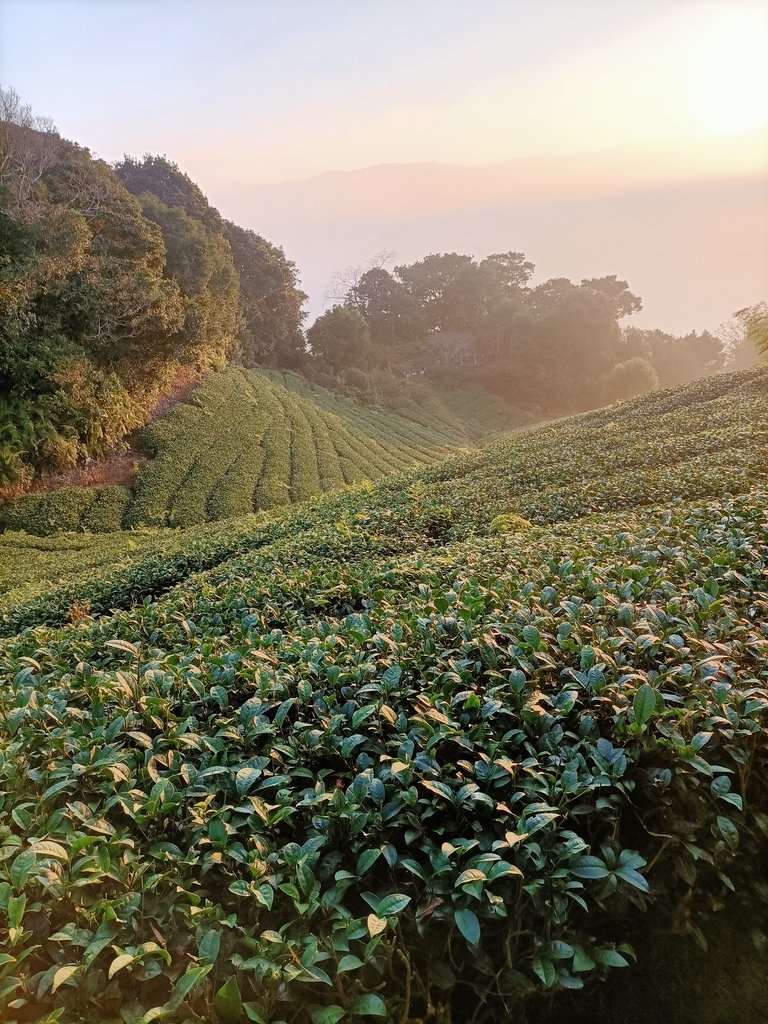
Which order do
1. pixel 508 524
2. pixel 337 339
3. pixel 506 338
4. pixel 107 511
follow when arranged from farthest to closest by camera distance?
1. pixel 506 338
2. pixel 337 339
3. pixel 107 511
4. pixel 508 524

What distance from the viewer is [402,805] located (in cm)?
193

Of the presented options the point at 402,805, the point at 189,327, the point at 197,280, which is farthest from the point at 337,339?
the point at 402,805

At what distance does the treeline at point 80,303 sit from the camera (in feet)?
50.3

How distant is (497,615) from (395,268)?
196ft

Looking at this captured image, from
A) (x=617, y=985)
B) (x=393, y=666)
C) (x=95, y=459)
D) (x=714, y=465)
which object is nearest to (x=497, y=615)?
(x=393, y=666)

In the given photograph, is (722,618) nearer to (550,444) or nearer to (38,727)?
(38,727)

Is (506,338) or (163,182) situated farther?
(506,338)

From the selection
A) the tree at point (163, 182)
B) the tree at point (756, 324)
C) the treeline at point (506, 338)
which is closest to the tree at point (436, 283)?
the treeline at point (506, 338)

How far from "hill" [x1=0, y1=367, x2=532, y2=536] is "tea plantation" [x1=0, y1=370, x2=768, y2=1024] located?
1378 centimetres

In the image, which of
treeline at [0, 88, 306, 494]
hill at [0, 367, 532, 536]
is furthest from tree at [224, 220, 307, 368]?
treeline at [0, 88, 306, 494]

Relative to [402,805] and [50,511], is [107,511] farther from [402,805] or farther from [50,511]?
[402,805]

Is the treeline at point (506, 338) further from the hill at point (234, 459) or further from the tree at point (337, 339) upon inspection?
the hill at point (234, 459)

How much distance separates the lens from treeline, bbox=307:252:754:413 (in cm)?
4512

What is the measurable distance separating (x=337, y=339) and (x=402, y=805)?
45.3 meters
